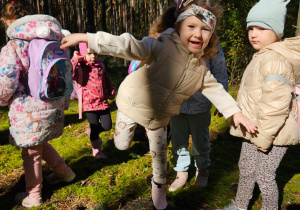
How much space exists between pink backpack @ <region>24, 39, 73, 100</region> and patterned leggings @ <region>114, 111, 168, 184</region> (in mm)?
672

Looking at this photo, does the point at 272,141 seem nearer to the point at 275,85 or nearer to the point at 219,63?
the point at 275,85

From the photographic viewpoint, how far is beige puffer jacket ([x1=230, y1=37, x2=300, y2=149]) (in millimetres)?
2053

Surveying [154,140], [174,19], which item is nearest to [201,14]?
[174,19]

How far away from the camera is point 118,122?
2.36m

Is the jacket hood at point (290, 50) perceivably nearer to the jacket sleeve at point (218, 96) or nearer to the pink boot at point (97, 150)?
the jacket sleeve at point (218, 96)

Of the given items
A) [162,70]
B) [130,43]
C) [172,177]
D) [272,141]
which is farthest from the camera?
[172,177]

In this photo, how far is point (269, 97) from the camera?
2057mm

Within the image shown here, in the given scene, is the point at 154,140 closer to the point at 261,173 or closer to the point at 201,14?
the point at 261,173

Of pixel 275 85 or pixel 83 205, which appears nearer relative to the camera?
pixel 275 85

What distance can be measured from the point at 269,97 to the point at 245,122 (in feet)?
0.91

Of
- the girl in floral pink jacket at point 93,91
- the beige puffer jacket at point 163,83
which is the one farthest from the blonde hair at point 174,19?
the girl in floral pink jacket at point 93,91

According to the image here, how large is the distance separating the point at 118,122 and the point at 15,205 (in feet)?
4.91

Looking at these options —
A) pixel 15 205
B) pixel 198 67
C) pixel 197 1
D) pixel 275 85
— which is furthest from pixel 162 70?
pixel 15 205

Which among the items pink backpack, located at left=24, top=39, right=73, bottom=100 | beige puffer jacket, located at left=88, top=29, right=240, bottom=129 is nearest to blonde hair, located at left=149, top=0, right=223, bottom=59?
beige puffer jacket, located at left=88, top=29, right=240, bottom=129
